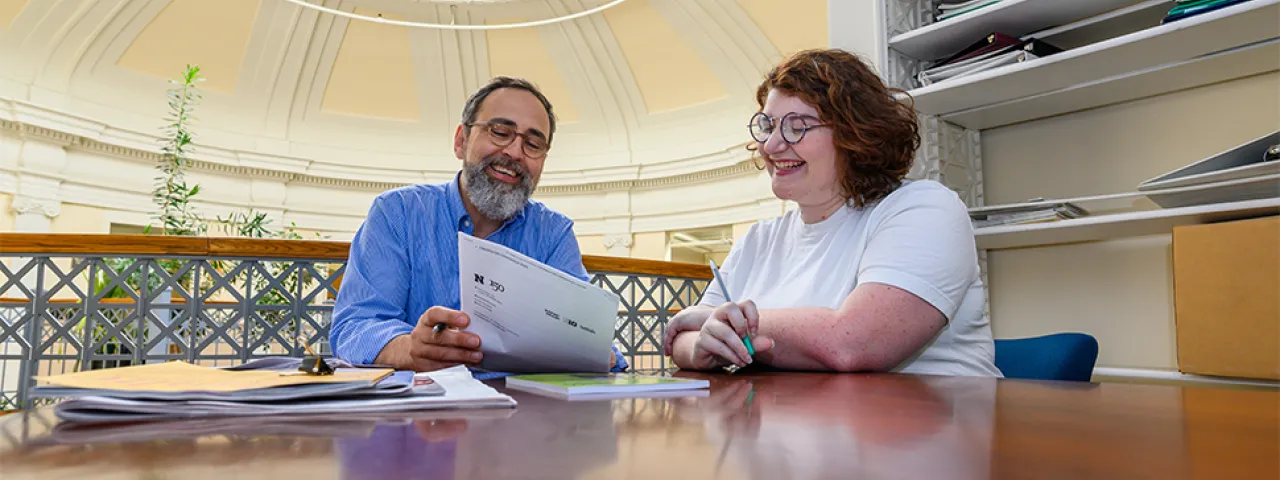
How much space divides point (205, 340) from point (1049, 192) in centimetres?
249

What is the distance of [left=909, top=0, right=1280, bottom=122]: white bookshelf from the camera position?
1.58 meters

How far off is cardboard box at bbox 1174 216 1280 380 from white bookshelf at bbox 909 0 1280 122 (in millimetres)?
420

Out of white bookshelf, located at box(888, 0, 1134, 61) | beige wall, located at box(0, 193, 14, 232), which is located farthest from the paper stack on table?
beige wall, located at box(0, 193, 14, 232)

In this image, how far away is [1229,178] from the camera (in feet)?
5.02

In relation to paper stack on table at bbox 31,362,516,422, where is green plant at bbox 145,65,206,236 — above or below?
above

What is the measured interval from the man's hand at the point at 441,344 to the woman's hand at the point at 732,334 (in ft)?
A: 1.12

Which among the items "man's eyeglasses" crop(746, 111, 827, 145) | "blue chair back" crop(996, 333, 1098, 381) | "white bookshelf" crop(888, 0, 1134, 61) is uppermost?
"white bookshelf" crop(888, 0, 1134, 61)

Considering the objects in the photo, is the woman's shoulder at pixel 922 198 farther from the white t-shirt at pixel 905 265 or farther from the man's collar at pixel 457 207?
the man's collar at pixel 457 207

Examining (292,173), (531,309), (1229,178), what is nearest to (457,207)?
(531,309)

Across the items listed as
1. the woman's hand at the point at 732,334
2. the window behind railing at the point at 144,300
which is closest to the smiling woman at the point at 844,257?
the woman's hand at the point at 732,334

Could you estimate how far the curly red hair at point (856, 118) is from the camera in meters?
1.37

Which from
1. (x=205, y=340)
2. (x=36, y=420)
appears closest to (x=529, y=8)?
(x=205, y=340)

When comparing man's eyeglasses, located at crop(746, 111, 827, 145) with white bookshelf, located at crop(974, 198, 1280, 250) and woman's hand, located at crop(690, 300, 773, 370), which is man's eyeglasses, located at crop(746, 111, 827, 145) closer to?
woman's hand, located at crop(690, 300, 773, 370)

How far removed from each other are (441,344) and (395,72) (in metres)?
8.45
